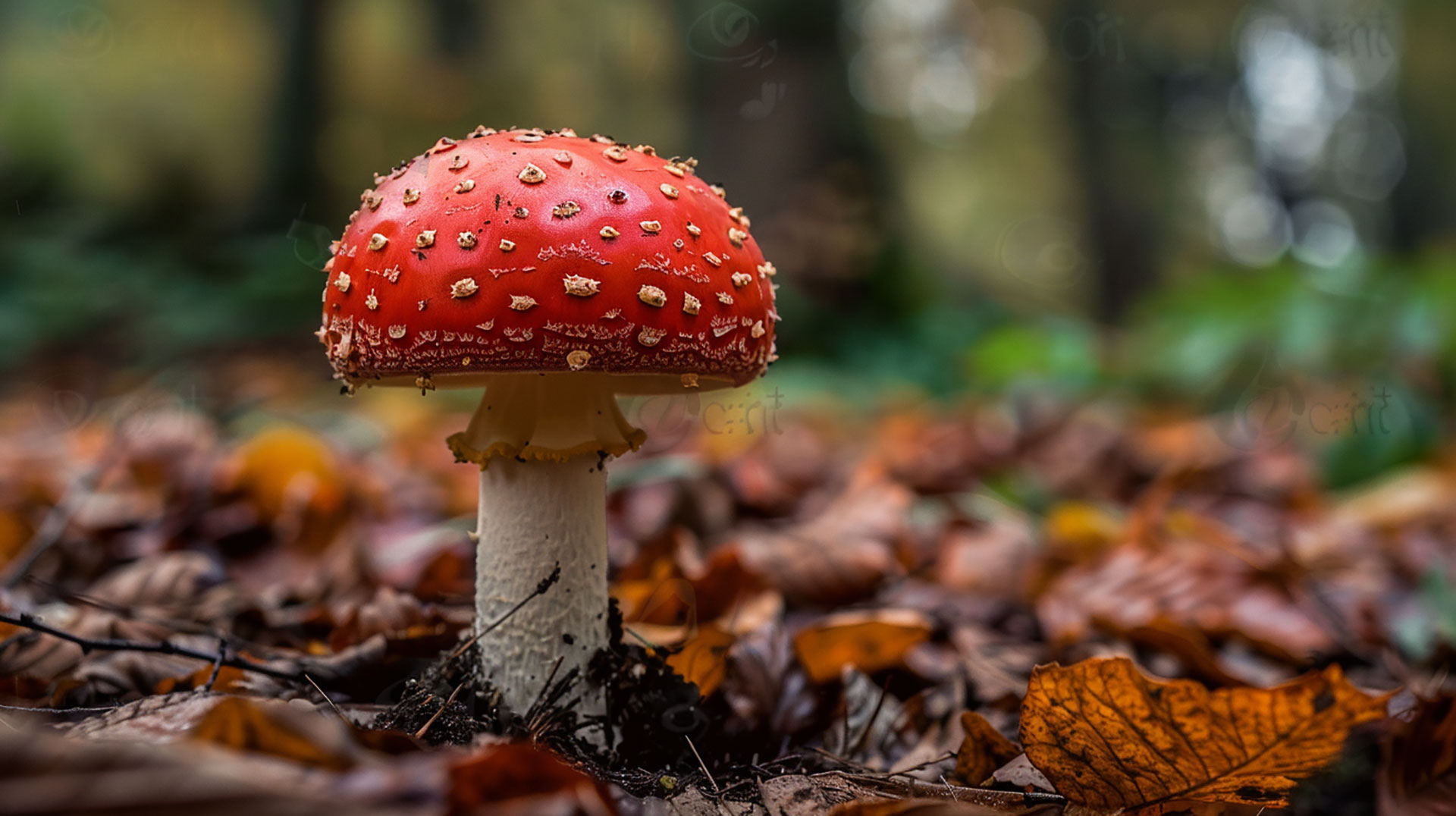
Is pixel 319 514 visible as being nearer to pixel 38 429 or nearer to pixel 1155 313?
pixel 38 429

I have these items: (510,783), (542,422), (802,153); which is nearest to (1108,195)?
(802,153)

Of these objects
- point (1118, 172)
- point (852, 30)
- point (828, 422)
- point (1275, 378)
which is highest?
point (852, 30)

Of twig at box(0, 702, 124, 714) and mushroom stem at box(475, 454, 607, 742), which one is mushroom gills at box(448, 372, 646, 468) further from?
twig at box(0, 702, 124, 714)

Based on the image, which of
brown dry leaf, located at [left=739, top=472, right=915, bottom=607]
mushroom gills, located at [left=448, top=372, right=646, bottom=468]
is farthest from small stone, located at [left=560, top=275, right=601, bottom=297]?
brown dry leaf, located at [left=739, top=472, right=915, bottom=607]

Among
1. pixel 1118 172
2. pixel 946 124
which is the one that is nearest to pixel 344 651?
pixel 1118 172

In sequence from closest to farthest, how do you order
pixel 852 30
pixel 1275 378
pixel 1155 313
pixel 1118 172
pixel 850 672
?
pixel 850 672
pixel 1275 378
pixel 1155 313
pixel 852 30
pixel 1118 172

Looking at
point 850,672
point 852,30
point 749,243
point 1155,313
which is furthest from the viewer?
point 852,30
